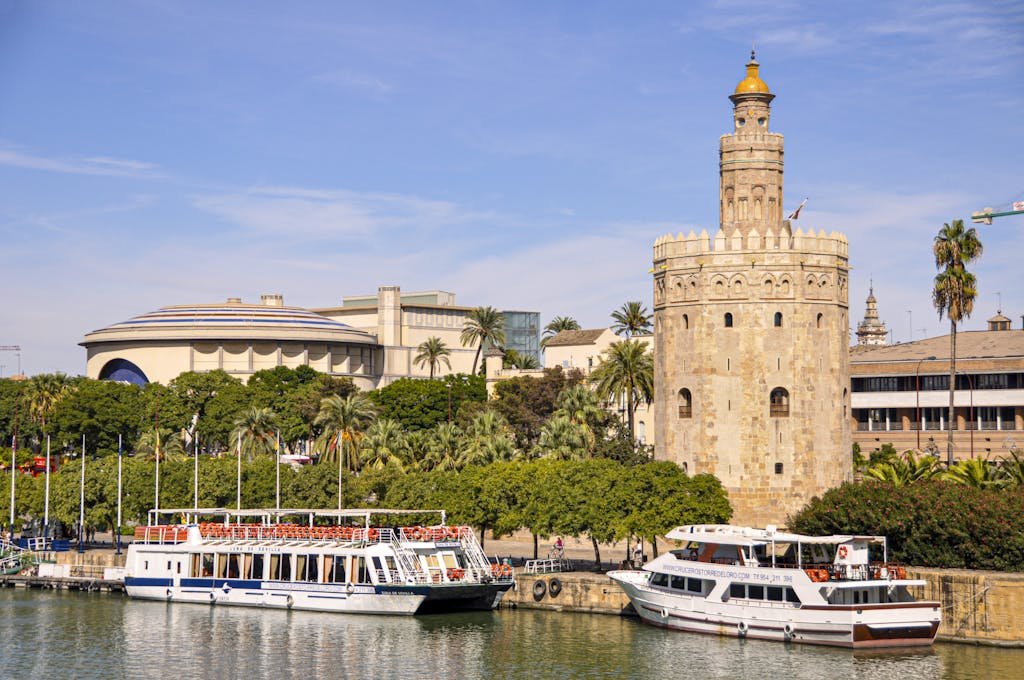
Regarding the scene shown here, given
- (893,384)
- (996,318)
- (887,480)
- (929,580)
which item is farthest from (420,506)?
(996,318)

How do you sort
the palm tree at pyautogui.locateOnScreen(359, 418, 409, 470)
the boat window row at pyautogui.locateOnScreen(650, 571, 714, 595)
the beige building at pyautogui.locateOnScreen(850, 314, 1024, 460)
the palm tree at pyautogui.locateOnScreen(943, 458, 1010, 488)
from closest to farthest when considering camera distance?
the boat window row at pyautogui.locateOnScreen(650, 571, 714, 595) < the palm tree at pyautogui.locateOnScreen(943, 458, 1010, 488) < the palm tree at pyautogui.locateOnScreen(359, 418, 409, 470) < the beige building at pyautogui.locateOnScreen(850, 314, 1024, 460)

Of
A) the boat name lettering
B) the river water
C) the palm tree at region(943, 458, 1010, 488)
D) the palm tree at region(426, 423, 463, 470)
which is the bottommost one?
the river water

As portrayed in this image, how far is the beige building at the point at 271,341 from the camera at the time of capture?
157625 mm

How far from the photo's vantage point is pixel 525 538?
280 ft

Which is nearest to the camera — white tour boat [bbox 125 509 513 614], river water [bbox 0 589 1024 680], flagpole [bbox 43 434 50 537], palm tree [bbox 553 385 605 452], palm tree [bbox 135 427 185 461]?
river water [bbox 0 589 1024 680]

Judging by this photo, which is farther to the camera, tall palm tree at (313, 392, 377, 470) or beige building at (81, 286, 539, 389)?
beige building at (81, 286, 539, 389)

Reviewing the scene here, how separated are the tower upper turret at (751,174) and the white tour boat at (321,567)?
65.6ft

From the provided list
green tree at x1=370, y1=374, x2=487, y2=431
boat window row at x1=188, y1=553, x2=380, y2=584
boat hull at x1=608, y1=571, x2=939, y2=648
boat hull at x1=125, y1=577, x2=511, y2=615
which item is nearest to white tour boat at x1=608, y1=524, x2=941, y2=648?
boat hull at x1=608, y1=571, x2=939, y2=648

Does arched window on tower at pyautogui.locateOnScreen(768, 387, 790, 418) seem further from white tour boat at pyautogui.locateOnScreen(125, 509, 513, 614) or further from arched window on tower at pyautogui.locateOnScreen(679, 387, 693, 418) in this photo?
white tour boat at pyautogui.locateOnScreen(125, 509, 513, 614)

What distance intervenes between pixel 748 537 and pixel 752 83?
25.5 meters

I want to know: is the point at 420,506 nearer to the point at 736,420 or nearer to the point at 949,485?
the point at 736,420

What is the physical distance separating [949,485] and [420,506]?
86.4 feet

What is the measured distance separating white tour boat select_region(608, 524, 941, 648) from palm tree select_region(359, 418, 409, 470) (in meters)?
26.6

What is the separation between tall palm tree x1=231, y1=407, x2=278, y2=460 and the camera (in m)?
96.1
